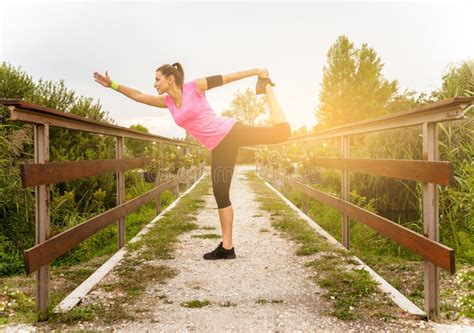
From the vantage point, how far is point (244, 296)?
2928 millimetres

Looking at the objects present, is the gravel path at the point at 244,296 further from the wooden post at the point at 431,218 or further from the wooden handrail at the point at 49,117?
the wooden handrail at the point at 49,117

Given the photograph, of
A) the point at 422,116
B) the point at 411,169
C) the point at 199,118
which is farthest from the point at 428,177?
the point at 199,118

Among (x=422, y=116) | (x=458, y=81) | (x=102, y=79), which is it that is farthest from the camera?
(x=458, y=81)

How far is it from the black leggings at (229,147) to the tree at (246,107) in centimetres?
4217

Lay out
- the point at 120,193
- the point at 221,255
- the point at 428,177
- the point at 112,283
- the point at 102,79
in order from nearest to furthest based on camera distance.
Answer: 1. the point at 428,177
2. the point at 112,283
3. the point at 102,79
4. the point at 221,255
5. the point at 120,193

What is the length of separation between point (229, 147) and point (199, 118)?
0.39m

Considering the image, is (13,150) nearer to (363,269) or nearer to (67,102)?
(67,102)

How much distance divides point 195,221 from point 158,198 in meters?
0.87

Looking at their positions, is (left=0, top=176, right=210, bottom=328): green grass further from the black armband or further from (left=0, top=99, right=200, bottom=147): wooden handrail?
the black armband

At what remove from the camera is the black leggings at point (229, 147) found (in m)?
3.67

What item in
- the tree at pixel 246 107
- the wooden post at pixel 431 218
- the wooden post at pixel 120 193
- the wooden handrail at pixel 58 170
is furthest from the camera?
the tree at pixel 246 107

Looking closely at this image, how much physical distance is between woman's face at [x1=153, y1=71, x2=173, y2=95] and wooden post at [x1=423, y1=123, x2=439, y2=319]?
208 cm

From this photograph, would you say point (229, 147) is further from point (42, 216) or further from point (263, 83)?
point (42, 216)

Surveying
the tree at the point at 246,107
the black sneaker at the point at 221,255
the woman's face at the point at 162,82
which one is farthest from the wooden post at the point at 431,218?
the tree at the point at 246,107
